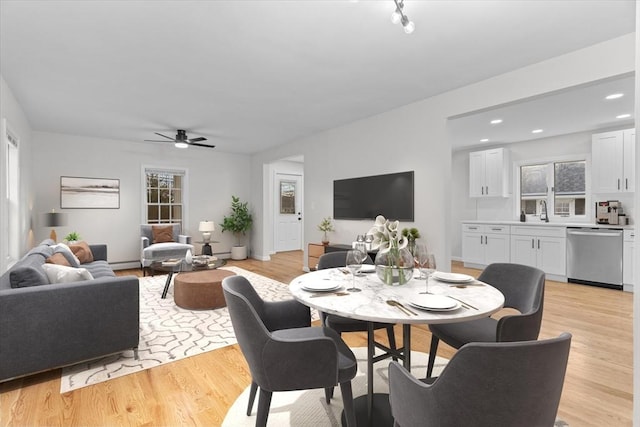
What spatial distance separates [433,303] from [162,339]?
2601mm

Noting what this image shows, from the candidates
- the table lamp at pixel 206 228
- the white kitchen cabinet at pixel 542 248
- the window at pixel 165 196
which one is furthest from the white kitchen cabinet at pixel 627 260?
the window at pixel 165 196

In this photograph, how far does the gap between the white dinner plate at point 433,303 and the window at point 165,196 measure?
6.76 meters

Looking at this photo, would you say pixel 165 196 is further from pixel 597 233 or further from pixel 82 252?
pixel 597 233

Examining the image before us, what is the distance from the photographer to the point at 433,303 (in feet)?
4.49

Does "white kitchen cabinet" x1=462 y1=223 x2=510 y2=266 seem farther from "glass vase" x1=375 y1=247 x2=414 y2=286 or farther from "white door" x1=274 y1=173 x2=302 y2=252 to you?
"glass vase" x1=375 y1=247 x2=414 y2=286

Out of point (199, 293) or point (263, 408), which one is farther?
point (199, 293)

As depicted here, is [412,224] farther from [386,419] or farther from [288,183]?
[288,183]

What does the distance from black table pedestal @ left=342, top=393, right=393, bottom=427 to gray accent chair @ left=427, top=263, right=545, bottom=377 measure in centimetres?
43

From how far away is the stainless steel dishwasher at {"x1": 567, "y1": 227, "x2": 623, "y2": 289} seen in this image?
4.62 metres

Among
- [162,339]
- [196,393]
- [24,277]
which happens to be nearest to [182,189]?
[162,339]

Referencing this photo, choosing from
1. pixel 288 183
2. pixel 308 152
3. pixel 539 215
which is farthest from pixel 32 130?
pixel 539 215

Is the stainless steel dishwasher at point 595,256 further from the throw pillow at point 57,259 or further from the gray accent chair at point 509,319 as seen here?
the throw pillow at point 57,259

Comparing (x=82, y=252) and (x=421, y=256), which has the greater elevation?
(x=421, y=256)

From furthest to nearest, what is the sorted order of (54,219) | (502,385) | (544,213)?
(544,213) → (54,219) → (502,385)
